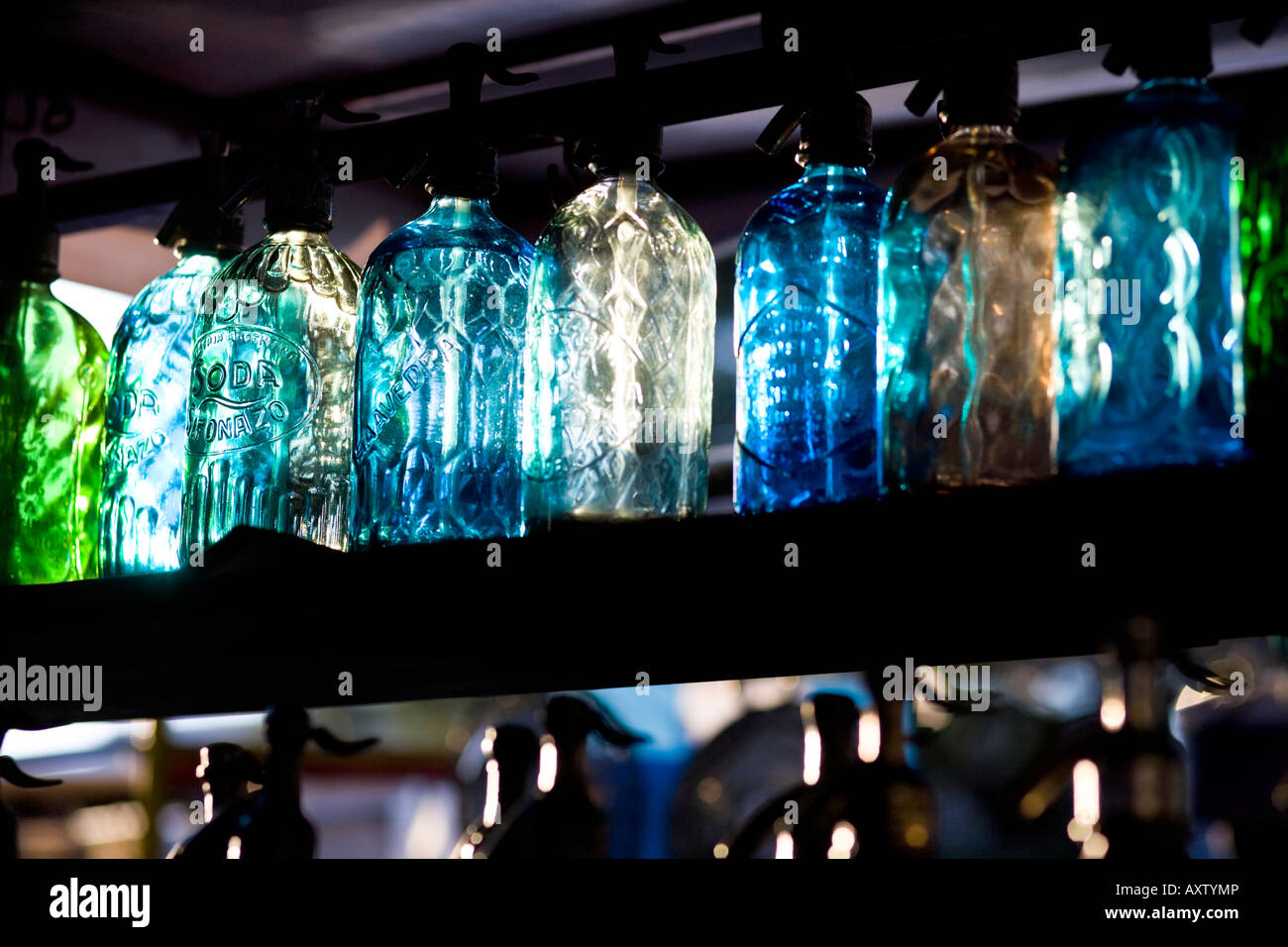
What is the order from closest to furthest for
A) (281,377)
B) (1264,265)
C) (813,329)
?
(1264,265) < (813,329) < (281,377)

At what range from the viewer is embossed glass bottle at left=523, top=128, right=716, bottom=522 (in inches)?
31.8

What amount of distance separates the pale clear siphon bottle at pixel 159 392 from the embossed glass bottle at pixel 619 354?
286mm

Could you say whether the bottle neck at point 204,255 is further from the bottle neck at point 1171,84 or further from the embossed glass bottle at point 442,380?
the bottle neck at point 1171,84

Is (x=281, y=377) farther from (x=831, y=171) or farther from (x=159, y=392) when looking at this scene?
(x=831, y=171)

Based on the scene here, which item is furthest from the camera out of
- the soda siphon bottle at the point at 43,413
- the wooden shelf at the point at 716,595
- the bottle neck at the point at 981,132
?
the soda siphon bottle at the point at 43,413

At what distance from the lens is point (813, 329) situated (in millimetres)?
824

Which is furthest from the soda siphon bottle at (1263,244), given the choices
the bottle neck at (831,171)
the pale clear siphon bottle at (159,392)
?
the pale clear siphon bottle at (159,392)

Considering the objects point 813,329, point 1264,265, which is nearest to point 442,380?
point 813,329

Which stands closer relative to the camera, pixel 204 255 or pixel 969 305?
pixel 969 305

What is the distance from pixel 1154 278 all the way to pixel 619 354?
0.30 m

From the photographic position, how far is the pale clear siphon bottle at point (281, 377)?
0.92m
